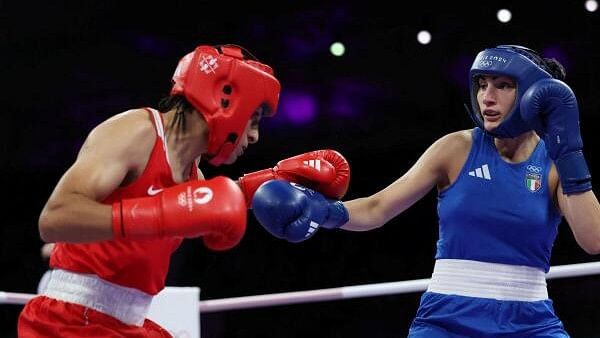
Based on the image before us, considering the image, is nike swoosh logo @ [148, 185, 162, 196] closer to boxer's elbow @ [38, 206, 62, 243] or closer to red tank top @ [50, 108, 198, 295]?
red tank top @ [50, 108, 198, 295]

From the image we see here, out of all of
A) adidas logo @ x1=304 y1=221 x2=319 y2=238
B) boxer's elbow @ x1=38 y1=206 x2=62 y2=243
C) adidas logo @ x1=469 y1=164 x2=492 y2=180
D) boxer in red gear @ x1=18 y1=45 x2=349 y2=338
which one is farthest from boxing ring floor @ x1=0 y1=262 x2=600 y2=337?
boxer's elbow @ x1=38 y1=206 x2=62 y2=243

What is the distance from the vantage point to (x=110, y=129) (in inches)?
72.2

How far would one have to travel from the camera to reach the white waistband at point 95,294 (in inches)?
75.7

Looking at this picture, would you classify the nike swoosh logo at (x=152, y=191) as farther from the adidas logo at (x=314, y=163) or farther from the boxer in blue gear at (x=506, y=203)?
the adidas logo at (x=314, y=163)

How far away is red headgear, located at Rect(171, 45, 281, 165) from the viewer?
1.99 m

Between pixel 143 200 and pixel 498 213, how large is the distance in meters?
1.01

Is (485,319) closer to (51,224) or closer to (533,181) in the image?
(533,181)

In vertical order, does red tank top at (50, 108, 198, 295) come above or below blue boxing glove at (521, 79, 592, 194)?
below

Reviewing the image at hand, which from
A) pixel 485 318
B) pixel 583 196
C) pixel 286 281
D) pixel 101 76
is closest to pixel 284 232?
pixel 485 318

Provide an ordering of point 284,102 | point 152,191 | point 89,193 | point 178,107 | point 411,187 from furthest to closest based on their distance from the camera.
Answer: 1. point 284,102
2. point 411,187
3. point 178,107
4. point 152,191
5. point 89,193

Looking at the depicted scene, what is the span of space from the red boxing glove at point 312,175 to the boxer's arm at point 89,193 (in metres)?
0.65

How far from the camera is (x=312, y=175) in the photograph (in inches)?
95.3

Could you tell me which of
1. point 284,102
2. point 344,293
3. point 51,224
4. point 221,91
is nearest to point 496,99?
point 221,91

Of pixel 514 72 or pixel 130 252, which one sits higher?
pixel 514 72
